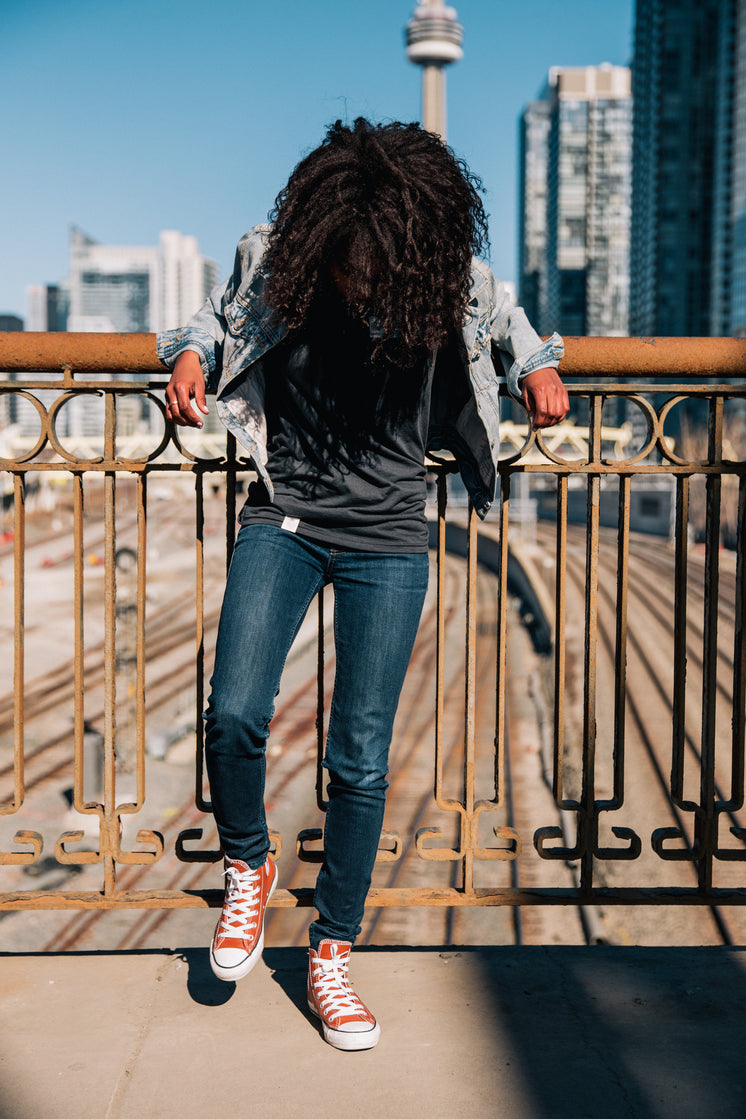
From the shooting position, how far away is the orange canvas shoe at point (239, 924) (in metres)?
2.06

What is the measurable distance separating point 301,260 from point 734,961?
1904 millimetres

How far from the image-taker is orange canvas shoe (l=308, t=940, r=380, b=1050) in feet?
6.55

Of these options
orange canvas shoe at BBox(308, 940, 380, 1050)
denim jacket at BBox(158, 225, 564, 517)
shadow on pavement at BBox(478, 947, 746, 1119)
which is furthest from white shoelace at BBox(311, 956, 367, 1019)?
denim jacket at BBox(158, 225, 564, 517)

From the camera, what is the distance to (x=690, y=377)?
→ 2527 mm

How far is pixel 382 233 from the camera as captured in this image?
1.92 metres

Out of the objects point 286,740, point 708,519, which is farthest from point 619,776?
point 286,740

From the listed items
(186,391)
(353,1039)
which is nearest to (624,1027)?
(353,1039)

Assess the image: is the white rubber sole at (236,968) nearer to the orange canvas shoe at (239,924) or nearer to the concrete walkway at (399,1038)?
the orange canvas shoe at (239,924)

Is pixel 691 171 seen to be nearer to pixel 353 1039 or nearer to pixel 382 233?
pixel 382 233

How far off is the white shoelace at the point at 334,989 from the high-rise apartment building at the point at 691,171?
88.7m

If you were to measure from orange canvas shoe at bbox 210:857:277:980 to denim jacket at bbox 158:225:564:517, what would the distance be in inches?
32.3

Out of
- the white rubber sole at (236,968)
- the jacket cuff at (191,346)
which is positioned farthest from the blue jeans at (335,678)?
the jacket cuff at (191,346)

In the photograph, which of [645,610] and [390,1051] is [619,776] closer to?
[390,1051]

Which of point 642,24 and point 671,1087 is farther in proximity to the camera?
point 642,24
